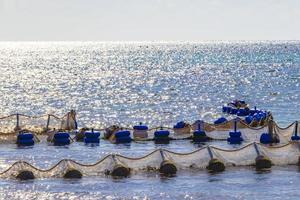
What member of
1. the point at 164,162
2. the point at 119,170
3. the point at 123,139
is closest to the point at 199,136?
the point at 123,139

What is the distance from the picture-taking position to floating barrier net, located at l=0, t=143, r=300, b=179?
133ft

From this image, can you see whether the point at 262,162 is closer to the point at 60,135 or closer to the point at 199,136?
the point at 199,136

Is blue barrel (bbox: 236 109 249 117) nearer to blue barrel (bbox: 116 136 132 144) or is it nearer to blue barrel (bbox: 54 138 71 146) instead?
blue barrel (bbox: 116 136 132 144)

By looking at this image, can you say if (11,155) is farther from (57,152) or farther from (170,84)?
(170,84)

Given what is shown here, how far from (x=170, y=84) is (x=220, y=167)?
110904 mm

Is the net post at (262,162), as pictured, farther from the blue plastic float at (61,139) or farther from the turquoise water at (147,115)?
the blue plastic float at (61,139)

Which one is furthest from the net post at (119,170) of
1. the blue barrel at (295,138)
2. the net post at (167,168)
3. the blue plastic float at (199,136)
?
the blue barrel at (295,138)

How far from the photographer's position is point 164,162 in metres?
41.5

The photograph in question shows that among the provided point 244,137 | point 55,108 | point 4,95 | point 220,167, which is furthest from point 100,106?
point 220,167

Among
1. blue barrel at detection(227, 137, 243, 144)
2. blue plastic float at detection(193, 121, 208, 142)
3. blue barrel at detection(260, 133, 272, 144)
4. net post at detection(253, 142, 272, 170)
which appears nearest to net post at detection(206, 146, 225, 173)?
net post at detection(253, 142, 272, 170)

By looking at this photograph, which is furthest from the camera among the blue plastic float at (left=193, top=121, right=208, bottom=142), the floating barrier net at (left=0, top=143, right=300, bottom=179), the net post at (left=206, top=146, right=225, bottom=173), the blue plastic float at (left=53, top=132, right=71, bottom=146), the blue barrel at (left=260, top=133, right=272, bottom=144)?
the blue plastic float at (left=193, top=121, right=208, bottom=142)

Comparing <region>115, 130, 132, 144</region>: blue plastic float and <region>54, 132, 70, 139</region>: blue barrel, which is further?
<region>115, 130, 132, 144</region>: blue plastic float

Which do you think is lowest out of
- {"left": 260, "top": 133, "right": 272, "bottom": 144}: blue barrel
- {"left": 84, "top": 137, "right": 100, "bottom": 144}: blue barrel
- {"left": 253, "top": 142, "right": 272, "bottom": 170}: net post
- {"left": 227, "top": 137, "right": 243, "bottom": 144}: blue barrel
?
{"left": 253, "top": 142, "right": 272, "bottom": 170}: net post

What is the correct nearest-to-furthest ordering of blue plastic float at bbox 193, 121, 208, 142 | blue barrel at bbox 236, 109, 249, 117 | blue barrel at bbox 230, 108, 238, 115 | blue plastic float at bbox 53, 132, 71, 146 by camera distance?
blue plastic float at bbox 53, 132, 71, 146 < blue plastic float at bbox 193, 121, 208, 142 < blue barrel at bbox 236, 109, 249, 117 < blue barrel at bbox 230, 108, 238, 115
